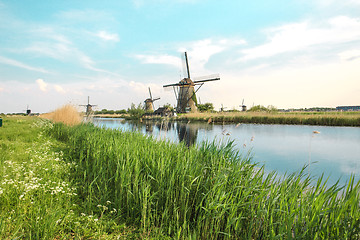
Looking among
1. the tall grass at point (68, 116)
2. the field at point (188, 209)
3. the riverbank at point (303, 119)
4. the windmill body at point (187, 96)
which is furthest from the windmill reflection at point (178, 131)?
the windmill body at point (187, 96)

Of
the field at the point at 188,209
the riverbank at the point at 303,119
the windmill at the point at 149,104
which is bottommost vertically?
the field at the point at 188,209

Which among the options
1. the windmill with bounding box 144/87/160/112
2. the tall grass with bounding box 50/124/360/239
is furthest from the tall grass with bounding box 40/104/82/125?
the windmill with bounding box 144/87/160/112

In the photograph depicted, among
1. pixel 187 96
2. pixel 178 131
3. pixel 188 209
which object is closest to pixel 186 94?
pixel 187 96

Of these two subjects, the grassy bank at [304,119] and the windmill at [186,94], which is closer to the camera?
the grassy bank at [304,119]

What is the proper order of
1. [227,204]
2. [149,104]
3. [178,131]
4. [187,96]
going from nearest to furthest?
[227,204] < [178,131] < [187,96] < [149,104]

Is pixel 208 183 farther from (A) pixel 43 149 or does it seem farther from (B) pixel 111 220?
(A) pixel 43 149

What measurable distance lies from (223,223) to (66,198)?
255 centimetres

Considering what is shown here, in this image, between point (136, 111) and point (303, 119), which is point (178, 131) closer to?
point (303, 119)

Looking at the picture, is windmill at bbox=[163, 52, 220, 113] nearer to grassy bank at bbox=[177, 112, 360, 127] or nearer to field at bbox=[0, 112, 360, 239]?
grassy bank at bbox=[177, 112, 360, 127]

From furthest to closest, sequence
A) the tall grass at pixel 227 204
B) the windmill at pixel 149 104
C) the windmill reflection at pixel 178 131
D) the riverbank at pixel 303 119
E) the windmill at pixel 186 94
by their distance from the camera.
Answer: the windmill at pixel 149 104
the windmill at pixel 186 94
the riverbank at pixel 303 119
the windmill reflection at pixel 178 131
the tall grass at pixel 227 204

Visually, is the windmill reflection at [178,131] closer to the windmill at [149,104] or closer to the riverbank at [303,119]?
the riverbank at [303,119]

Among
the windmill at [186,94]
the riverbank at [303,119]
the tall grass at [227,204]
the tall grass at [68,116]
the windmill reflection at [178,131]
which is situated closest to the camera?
the tall grass at [227,204]

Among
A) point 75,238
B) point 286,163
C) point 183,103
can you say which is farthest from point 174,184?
point 183,103

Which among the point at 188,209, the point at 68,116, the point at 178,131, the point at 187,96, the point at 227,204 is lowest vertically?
the point at 178,131
